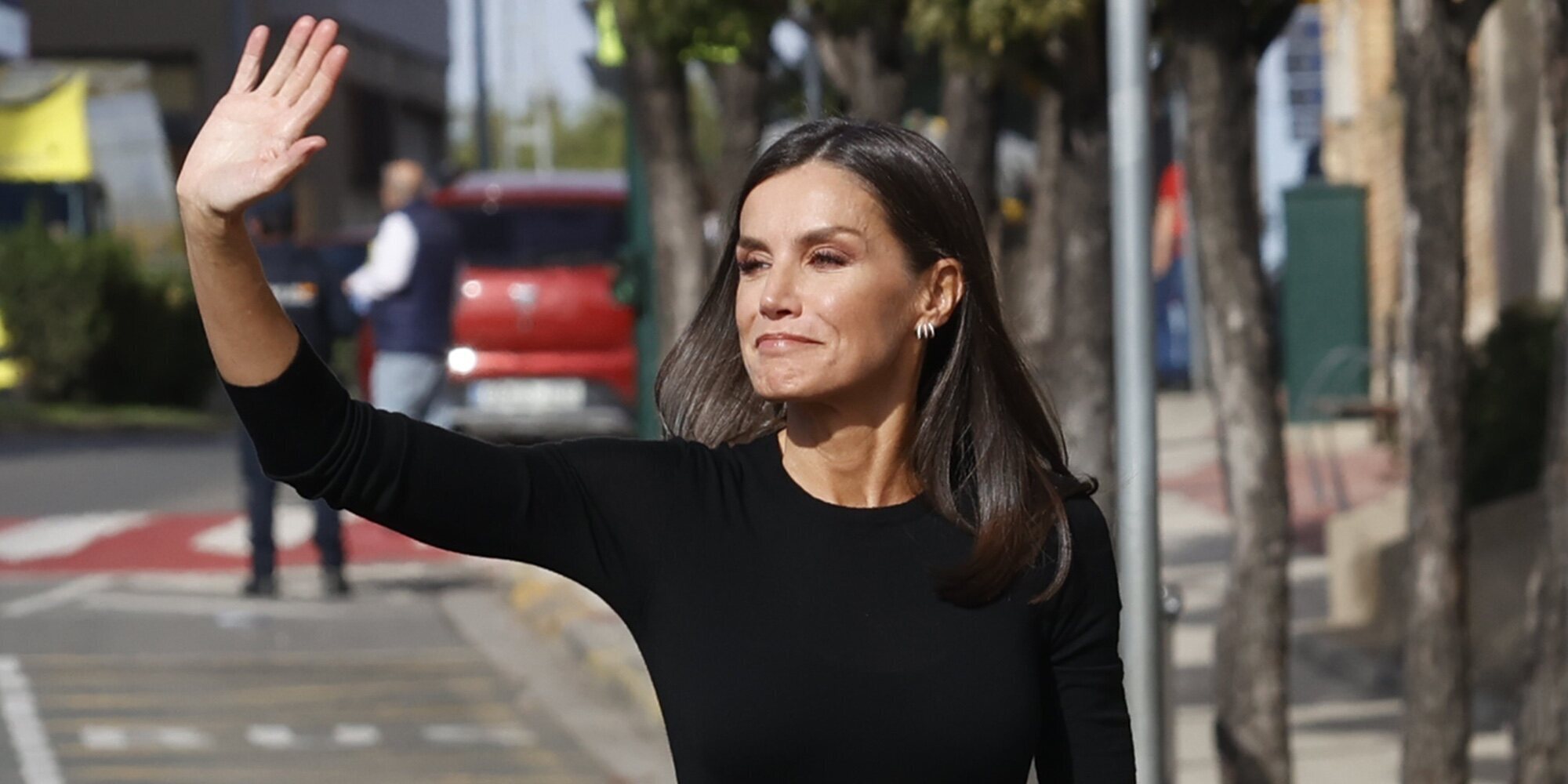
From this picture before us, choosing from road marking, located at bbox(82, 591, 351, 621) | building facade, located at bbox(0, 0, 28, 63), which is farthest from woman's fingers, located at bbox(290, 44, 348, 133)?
building facade, located at bbox(0, 0, 28, 63)

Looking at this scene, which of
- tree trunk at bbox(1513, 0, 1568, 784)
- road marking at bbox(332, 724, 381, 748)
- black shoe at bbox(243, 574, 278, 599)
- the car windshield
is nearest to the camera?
tree trunk at bbox(1513, 0, 1568, 784)

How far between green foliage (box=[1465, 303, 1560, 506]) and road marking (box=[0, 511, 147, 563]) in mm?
7584

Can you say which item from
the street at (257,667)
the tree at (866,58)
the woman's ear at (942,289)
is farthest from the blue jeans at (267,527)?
the woman's ear at (942,289)

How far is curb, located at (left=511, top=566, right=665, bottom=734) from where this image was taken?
10.1 metres

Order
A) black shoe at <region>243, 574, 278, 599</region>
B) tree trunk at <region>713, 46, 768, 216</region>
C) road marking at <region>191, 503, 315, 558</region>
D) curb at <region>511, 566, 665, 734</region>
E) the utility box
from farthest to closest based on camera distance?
the utility box, road marking at <region>191, 503, 315, 558</region>, black shoe at <region>243, 574, 278, 599</region>, tree trunk at <region>713, 46, 768, 216</region>, curb at <region>511, 566, 665, 734</region>

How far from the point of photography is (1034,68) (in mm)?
8539

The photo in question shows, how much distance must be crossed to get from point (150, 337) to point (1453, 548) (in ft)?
83.1

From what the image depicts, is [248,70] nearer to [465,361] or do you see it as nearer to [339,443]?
[339,443]

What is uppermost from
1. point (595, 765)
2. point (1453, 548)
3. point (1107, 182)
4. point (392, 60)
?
point (392, 60)

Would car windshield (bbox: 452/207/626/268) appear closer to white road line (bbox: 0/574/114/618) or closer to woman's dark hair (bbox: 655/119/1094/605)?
white road line (bbox: 0/574/114/618)

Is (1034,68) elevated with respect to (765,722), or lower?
elevated

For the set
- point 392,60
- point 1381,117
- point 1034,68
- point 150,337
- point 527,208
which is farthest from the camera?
point 392,60

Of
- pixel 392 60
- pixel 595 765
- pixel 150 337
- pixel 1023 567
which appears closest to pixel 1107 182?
pixel 595 765

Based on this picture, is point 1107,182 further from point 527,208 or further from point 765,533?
point 527,208
